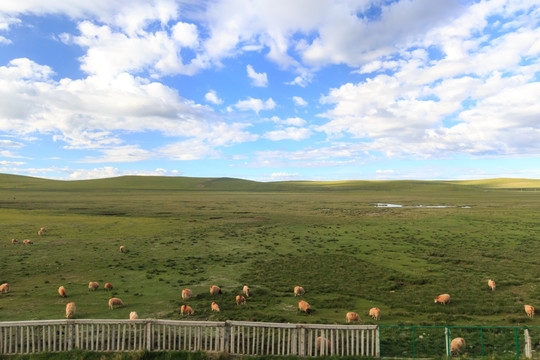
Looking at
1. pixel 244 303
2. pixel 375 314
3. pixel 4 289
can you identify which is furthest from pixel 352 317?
pixel 4 289

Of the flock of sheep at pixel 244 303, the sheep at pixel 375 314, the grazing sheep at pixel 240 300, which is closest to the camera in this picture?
the flock of sheep at pixel 244 303

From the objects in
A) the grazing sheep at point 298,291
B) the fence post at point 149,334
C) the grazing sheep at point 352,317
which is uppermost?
the fence post at point 149,334

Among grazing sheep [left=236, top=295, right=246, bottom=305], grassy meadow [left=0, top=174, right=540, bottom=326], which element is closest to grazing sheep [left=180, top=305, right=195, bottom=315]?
grassy meadow [left=0, top=174, right=540, bottom=326]

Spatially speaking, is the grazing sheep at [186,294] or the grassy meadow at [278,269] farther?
the grazing sheep at [186,294]

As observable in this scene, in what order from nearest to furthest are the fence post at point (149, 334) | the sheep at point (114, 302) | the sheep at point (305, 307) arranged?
the fence post at point (149, 334) < the sheep at point (305, 307) < the sheep at point (114, 302)

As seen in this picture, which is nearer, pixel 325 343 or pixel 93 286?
pixel 325 343

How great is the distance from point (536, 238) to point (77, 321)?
5140 cm

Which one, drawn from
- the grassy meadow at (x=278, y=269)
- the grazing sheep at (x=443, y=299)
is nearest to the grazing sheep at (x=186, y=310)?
the grassy meadow at (x=278, y=269)

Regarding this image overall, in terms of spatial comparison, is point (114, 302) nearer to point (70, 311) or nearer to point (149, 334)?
point (70, 311)

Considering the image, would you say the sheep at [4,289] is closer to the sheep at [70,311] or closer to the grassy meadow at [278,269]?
the grassy meadow at [278,269]

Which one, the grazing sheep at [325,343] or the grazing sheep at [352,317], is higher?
the grazing sheep at [325,343]

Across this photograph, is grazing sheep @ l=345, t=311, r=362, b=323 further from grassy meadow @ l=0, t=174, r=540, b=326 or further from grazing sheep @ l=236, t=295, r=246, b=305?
grazing sheep @ l=236, t=295, r=246, b=305

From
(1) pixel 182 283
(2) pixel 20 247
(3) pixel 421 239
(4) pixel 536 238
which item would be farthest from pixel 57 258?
(4) pixel 536 238

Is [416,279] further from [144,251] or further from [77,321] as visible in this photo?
[144,251]
